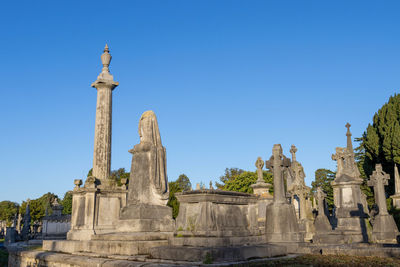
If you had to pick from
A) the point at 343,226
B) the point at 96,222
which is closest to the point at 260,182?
the point at 343,226

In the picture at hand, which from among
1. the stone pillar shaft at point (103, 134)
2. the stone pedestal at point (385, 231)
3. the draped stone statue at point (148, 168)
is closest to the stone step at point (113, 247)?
the draped stone statue at point (148, 168)

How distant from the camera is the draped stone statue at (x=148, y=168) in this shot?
1057 cm

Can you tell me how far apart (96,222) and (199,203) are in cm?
951

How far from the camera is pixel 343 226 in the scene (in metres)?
15.2

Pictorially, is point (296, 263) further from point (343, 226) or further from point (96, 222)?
point (96, 222)

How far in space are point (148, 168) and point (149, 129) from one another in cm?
127


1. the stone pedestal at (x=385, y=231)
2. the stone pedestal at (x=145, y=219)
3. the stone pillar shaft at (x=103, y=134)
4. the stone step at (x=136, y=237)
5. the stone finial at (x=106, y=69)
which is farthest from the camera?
the stone finial at (x=106, y=69)

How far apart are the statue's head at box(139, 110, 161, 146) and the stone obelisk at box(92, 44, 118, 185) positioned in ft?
30.0

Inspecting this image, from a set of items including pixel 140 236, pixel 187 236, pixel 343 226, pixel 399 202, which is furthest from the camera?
pixel 399 202

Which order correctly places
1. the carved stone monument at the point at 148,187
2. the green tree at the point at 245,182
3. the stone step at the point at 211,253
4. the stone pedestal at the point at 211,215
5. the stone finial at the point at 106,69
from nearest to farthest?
the stone step at the point at 211,253
the stone pedestal at the point at 211,215
the carved stone monument at the point at 148,187
the stone finial at the point at 106,69
the green tree at the point at 245,182

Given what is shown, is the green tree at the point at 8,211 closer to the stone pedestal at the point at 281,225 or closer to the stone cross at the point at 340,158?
the stone cross at the point at 340,158

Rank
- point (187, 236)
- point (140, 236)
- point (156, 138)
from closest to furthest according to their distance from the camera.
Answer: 1. point (187, 236)
2. point (140, 236)
3. point (156, 138)

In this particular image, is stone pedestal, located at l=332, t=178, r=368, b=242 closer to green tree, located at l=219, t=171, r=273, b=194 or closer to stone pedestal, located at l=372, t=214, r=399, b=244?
stone pedestal, located at l=372, t=214, r=399, b=244

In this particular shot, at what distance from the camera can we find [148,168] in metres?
10.7
